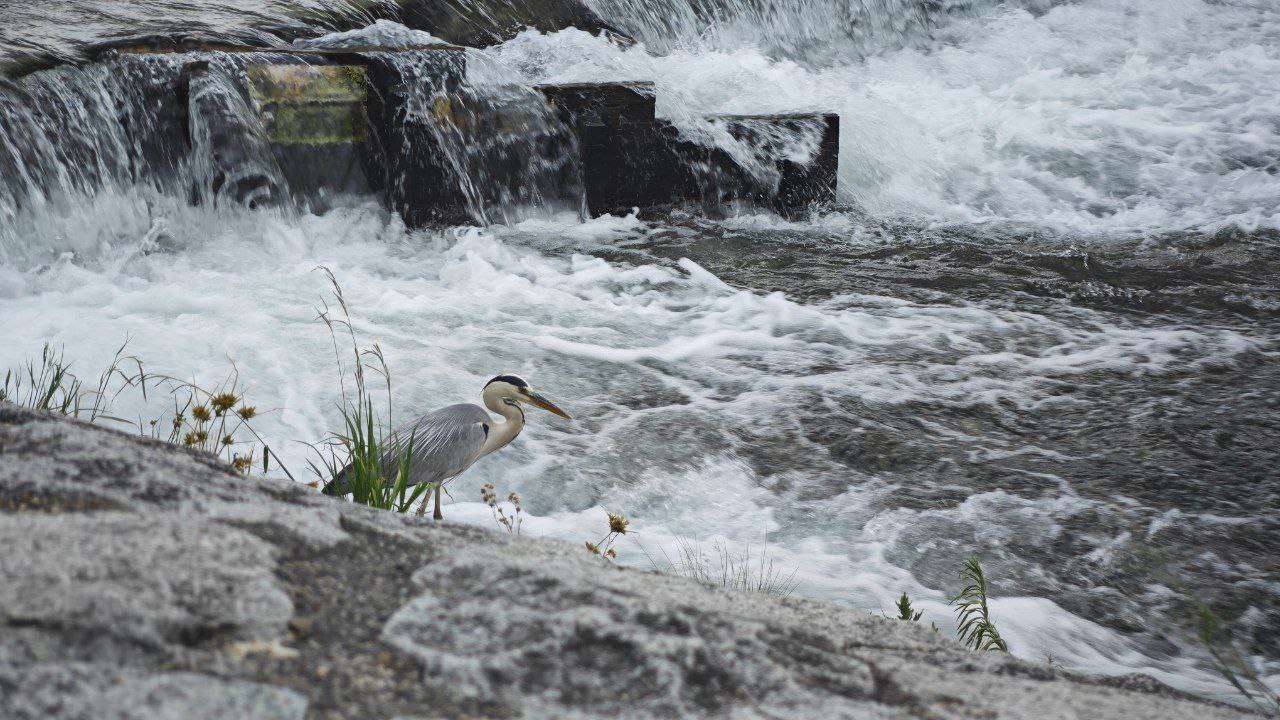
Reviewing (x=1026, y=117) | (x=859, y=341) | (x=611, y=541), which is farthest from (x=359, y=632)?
(x=1026, y=117)

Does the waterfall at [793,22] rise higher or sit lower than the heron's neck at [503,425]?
higher

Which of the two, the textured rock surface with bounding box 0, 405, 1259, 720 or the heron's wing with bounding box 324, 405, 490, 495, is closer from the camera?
the textured rock surface with bounding box 0, 405, 1259, 720

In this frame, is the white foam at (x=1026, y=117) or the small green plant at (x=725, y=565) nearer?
the small green plant at (x=725, y=565)

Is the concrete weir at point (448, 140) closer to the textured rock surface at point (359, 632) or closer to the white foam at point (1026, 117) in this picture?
the white foam at point (1026, 117)

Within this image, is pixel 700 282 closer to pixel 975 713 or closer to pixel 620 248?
pixel 620 248

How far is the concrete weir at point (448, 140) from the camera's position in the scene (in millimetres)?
7281

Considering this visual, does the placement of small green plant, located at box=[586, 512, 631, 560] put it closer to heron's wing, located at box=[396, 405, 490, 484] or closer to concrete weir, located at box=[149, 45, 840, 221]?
heron's wing, located at box=[396, 405, 490, 484]

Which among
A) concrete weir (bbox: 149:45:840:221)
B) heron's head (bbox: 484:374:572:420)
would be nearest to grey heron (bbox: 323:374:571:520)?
heron's head (bbox: 484:374:572:420)

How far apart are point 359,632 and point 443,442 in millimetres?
1981

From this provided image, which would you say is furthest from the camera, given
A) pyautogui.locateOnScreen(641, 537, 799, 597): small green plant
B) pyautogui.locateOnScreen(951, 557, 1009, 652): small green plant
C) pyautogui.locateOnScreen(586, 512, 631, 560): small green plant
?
pyautogui.locateOnScreen(641, 537, 799, 597): small green plant

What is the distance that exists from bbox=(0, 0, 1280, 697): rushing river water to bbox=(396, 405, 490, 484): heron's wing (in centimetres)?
63

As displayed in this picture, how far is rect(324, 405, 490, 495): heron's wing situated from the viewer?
337cm

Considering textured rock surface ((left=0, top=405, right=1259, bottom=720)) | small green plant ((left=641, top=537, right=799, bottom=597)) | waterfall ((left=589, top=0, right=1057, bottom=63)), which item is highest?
waterfall ((left=589, top=0, right=1057, bottom=63))

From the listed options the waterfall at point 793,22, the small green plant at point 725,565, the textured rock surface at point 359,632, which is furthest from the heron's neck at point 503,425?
the waterfall at point 793,22
